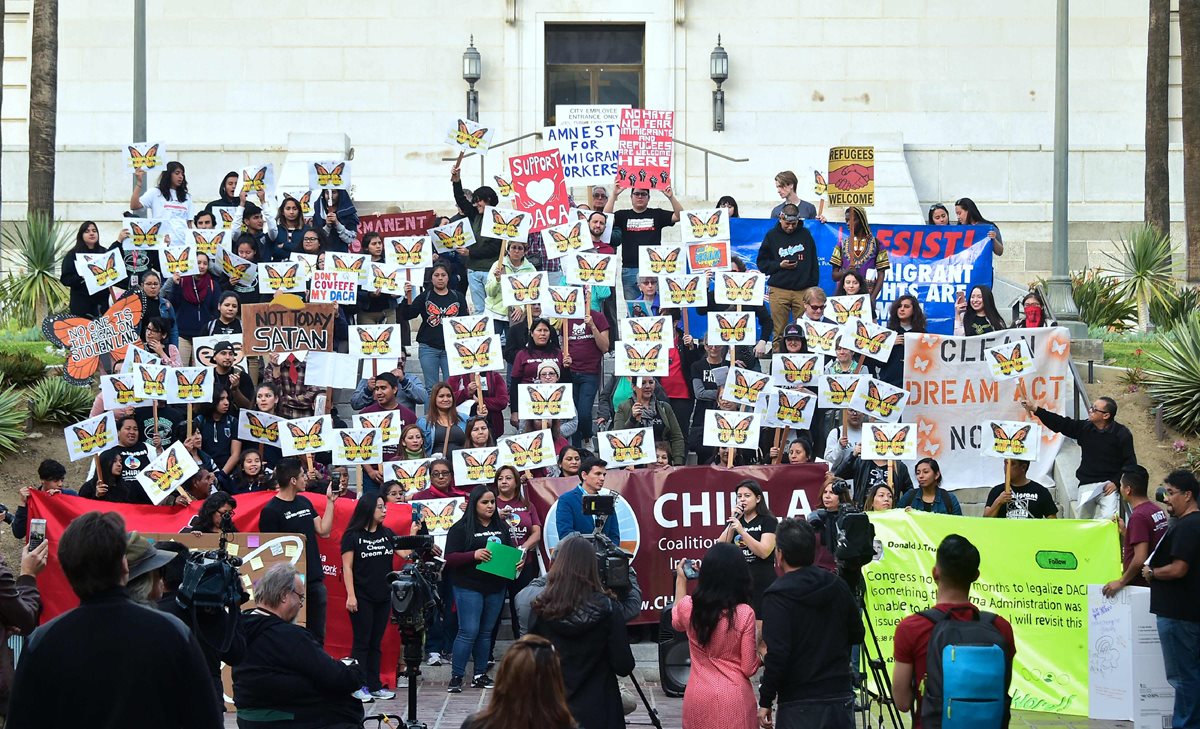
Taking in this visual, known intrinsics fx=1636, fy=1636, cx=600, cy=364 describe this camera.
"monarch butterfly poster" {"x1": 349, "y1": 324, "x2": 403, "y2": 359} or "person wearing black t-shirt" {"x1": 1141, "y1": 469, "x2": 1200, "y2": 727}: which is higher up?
"monarch butterfly poster" {"x1": 349, "y1": 324, "x2": 403, "y2": 359}

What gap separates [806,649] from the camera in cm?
779

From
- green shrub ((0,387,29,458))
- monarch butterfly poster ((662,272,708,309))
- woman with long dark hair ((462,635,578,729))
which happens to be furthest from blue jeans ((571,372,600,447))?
woman with long dark hair ((462,635,578,729))

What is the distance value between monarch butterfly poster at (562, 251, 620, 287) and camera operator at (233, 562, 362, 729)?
931cm

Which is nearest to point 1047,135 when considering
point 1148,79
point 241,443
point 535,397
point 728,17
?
point 1148,79

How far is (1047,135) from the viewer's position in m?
26.8

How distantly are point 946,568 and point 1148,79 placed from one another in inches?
717

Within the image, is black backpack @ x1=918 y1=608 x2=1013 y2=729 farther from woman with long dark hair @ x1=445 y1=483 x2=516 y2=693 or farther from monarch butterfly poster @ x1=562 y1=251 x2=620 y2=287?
monarch butterfly poster @ x1=562 y1=251 x2=620 y2=287

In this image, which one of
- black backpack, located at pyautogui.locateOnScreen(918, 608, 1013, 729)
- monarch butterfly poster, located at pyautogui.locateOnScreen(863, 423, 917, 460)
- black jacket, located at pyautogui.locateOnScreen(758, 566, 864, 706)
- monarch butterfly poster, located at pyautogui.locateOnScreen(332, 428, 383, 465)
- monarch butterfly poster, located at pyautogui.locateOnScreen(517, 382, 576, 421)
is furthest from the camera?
monarch butterfly poster, located at pyautogui.locateOnScreen(517, 382, 576, 421)

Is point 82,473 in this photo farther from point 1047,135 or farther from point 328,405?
point 1047,135

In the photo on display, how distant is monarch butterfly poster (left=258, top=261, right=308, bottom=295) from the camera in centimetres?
1642

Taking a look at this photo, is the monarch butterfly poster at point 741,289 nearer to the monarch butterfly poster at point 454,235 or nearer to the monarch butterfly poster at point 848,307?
the monarch butterfly poster at point 848,307

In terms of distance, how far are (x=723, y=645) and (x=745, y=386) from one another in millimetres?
7083

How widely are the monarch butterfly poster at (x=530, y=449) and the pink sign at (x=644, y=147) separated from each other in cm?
561

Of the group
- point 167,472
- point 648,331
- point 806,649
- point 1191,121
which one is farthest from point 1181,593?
point 1191,121
